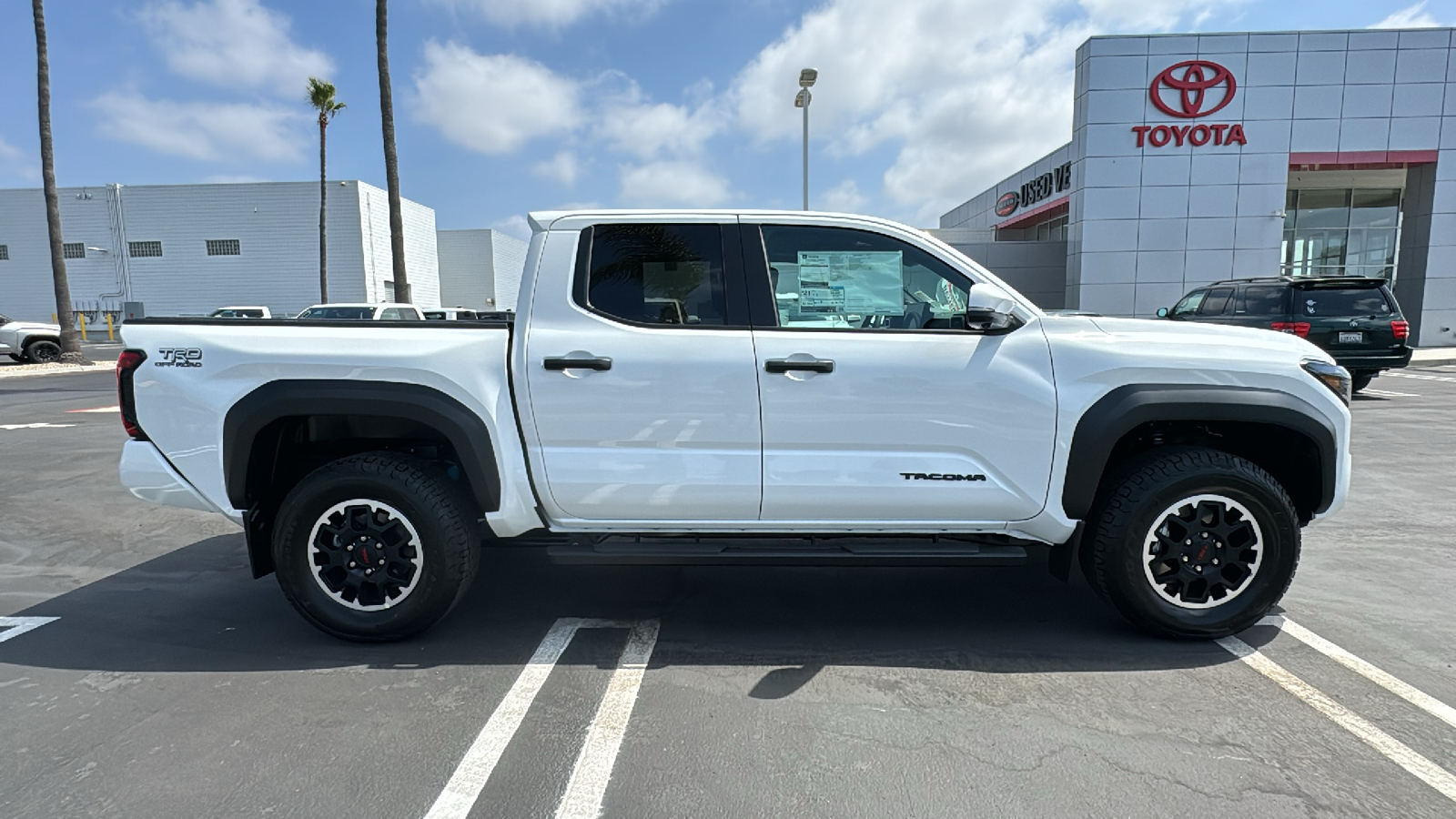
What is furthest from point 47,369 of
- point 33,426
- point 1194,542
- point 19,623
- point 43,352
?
point 1194,542

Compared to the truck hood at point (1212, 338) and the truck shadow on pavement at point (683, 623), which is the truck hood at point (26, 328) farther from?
the truck hood at point (1212, 338)

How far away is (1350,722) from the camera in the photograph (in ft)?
9.09

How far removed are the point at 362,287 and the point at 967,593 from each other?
38476mm

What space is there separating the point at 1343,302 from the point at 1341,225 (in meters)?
15.4

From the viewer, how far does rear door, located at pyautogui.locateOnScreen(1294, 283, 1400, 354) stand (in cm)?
1071

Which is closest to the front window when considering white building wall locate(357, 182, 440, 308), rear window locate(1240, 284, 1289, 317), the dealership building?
rear window locate(1240, 284, 1289, 317)

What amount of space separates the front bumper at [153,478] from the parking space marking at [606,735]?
2.04 metres

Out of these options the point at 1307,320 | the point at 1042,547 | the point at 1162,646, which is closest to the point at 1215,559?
the point at 1162,646

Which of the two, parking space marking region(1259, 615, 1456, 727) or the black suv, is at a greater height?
the black suv

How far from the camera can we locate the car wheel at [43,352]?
21062mm

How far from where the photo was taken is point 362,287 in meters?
36.8

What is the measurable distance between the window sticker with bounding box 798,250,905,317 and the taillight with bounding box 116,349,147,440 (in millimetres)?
2993

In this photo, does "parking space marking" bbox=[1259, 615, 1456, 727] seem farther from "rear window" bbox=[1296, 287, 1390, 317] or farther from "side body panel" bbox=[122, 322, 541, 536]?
"rear window" bbox=[1296, 287, 1390, 317]

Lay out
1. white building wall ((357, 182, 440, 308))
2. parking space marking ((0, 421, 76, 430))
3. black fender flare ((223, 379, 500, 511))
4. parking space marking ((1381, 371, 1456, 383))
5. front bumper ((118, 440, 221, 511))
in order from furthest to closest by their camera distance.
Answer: white building wall ((357, 182, 440, 308))
parking space marking ((1381, 371, 1456, 383))
parking space marking ((0, 421, 76, 430))
front bumper ((118, 440, 221, 511))
black fender flare ((223, 379, 500, 511))
